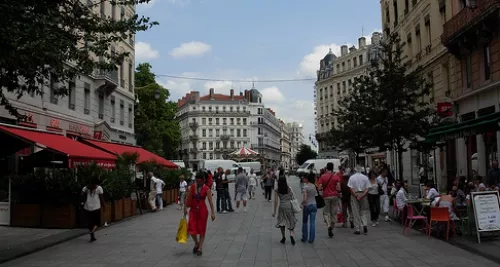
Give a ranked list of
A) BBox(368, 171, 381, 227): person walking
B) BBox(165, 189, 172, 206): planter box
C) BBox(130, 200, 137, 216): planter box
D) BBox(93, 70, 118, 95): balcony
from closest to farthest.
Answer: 1. BBox(368, 171, 381, 227): person walking
2. BBox(130, 200, 137, 216): planter box
3. BBox(165, 189, 172, 206): planter box
4. BBox(93, 70, 118, 95): balcony

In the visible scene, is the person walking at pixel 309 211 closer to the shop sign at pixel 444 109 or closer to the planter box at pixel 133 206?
the planter box at pixel 133 206

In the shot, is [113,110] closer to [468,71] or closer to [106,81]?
[106,81]

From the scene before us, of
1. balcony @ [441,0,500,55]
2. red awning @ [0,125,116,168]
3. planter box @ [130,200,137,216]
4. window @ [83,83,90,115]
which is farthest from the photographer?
window @ [83,83,90,115]

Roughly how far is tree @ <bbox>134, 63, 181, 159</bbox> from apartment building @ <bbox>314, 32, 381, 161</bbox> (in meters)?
24.6

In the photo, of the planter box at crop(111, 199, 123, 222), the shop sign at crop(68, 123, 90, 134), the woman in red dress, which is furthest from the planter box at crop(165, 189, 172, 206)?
the woman in red dress

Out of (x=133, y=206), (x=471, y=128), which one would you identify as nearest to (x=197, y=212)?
(x=471, y=128)

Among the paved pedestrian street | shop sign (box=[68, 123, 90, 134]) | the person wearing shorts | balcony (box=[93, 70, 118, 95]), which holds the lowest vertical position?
the paved pedestrian street

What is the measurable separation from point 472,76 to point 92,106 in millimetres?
21117

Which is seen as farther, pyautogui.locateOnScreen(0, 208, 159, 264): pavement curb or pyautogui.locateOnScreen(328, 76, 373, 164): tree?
pyautogui.locateOnScreen(328, 76, 373, 164): tree

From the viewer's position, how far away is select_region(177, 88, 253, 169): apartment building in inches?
5271

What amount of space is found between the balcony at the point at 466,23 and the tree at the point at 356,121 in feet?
15.9

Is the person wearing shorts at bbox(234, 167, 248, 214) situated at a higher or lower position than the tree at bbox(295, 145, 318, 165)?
lower

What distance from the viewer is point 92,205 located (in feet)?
43.3

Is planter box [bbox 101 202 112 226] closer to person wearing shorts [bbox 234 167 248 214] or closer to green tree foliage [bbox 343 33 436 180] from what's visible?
person wearing shorts [bbox 234 167 248 214]
